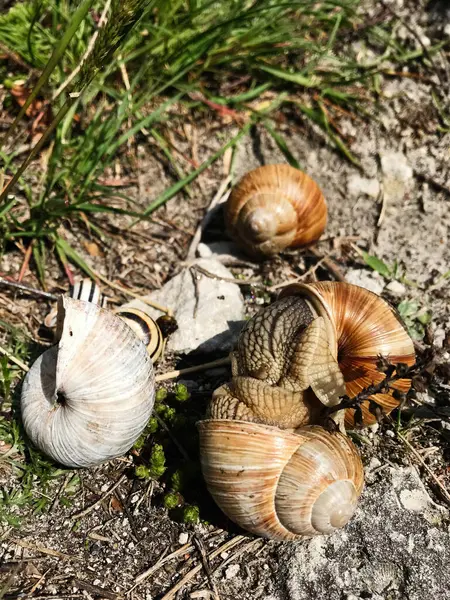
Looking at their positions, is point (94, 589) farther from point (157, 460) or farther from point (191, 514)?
point (157, 460)

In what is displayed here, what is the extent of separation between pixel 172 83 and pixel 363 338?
2437mm

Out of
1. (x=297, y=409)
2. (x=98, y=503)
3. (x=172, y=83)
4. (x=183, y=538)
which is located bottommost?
(x=183, y=538)

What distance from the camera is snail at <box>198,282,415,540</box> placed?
109 inches

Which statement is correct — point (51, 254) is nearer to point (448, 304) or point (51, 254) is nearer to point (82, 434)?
point (82, 434)

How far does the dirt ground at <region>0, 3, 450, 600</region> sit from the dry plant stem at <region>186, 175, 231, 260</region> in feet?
0.22

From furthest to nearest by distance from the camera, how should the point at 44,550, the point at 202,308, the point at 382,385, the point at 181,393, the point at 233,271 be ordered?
the point at 233,271
the point at 202,308
the point at 181,393
the point at 44,550
the point at 382,385

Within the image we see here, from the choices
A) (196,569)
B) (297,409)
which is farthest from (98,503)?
(297,409)

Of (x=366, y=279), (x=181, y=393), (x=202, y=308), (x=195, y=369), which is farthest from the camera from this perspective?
(x=366, y=279)

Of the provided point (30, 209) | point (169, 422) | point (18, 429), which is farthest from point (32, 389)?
point (30, 209)

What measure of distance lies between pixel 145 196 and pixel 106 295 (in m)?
0.90

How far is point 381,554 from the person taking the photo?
297 centimetres

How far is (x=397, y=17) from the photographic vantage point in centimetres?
499

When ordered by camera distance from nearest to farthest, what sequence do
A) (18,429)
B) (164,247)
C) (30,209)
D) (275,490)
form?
(275,490)
(18,429)
(30,209)
(164,247)

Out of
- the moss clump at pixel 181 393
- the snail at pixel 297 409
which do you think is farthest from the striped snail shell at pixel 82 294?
the snail at pixel 297 409
